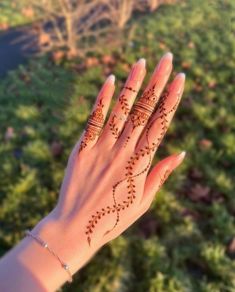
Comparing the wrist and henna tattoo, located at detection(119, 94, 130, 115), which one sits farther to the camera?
henna tattoo, located at detection(119, 94, 130, 115)

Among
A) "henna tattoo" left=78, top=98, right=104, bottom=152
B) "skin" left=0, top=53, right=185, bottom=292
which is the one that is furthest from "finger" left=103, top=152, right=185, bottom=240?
"henna tattoo" left=78, top=98, right=104, bottom=152

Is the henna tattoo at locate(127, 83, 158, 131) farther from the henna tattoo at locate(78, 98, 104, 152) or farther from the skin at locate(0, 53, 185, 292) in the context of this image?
the henna tattoo at locate(78, 98, 104, 152)

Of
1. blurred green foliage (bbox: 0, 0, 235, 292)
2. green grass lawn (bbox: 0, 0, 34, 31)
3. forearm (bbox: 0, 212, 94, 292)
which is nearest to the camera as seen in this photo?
forearm (bbox: 0, 212, 94, 292)

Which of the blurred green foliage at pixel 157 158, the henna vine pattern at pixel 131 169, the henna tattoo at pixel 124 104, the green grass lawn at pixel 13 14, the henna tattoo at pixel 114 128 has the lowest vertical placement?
the blurred green foliage at pixel 157 158

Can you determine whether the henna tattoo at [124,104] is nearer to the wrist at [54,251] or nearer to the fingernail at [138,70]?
the fingernail at [138,70]

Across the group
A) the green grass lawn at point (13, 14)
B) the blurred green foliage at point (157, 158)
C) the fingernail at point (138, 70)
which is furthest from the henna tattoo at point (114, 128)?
the green grass lawn at point (13, 14)

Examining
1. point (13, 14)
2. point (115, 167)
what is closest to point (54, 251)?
point (115, 167)

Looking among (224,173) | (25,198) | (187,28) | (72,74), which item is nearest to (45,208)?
(25,198)
